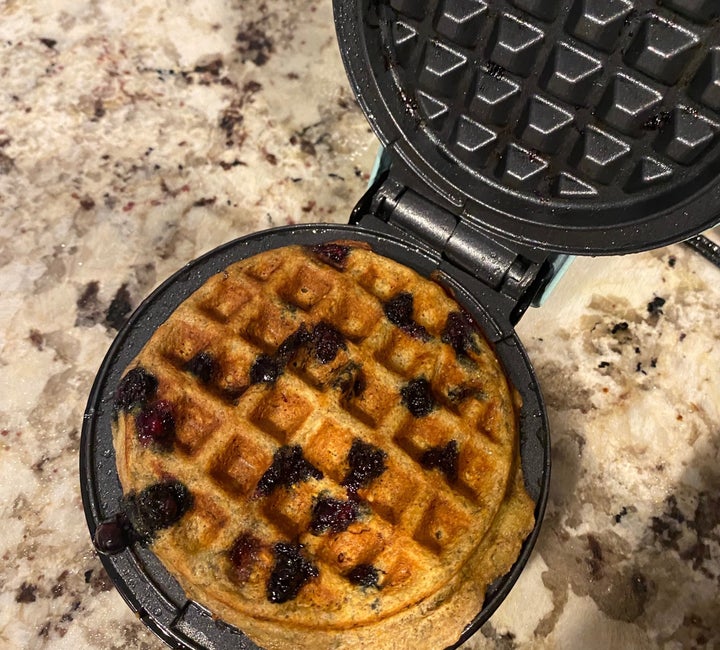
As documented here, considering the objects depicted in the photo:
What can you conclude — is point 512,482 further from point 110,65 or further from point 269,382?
point 110,65

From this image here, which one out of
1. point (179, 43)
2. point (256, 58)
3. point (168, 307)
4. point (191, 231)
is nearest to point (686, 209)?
point (168, 307)

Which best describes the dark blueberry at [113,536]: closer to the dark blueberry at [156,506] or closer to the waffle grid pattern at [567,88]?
the dark blueberry at [156,506]

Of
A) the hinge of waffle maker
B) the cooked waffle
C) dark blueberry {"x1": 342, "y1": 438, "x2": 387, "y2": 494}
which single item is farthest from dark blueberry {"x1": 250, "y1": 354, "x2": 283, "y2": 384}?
the hinge of waffle maker

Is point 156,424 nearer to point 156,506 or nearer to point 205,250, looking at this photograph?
point 156,506

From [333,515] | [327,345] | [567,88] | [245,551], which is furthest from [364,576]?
[567,88]

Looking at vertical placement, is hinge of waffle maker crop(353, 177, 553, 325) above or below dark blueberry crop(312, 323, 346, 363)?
above

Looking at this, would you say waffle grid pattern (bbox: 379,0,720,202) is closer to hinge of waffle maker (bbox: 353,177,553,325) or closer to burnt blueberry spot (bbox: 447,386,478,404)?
hinge of waffle maker (bbox: 353,177,553,325)

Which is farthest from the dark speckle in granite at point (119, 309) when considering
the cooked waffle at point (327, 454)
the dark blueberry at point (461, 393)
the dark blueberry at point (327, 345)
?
the dark blueberry at point (461, 393)
